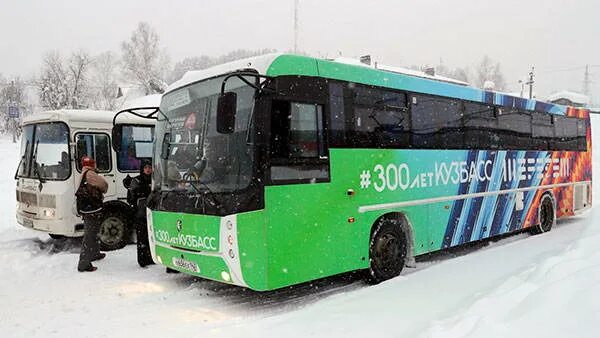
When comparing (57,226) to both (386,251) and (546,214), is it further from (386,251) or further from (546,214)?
(546,214)

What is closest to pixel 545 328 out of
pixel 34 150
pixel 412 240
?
pixel 412 240

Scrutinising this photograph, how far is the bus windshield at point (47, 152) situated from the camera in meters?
10.2

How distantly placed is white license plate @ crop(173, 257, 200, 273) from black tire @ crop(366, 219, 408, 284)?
257cm

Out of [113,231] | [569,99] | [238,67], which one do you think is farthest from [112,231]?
[569,99]

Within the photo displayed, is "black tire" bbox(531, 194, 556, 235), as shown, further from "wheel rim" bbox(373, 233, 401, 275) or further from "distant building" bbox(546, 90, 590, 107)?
"distant building" bbox(546, 90, 590, 107)

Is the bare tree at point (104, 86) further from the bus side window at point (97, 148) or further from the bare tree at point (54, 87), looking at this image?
the bus side window at point (97, 148)

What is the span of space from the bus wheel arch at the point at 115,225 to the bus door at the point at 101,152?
29 cm

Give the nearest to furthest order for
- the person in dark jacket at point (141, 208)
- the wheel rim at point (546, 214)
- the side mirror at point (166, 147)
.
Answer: the side mirror at point (166, 147), the person in dark jacket at point (141, 208), the wheel rim at point (546, 214)

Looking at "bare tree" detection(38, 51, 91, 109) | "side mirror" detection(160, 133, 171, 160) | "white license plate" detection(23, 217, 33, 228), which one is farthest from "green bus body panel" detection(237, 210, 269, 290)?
"bare tree" detection(38, 51, 91, 109)

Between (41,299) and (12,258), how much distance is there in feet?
10.1

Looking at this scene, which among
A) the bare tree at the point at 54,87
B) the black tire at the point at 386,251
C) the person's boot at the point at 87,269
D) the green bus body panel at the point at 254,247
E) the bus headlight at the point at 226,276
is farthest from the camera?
the bare tree at the point at 54,87

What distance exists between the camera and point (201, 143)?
255 inches

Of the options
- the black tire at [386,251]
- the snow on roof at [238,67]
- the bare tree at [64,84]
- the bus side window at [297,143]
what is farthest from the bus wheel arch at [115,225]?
the bare tree at [64,84]

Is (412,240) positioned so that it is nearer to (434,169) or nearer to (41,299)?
(434,169)
